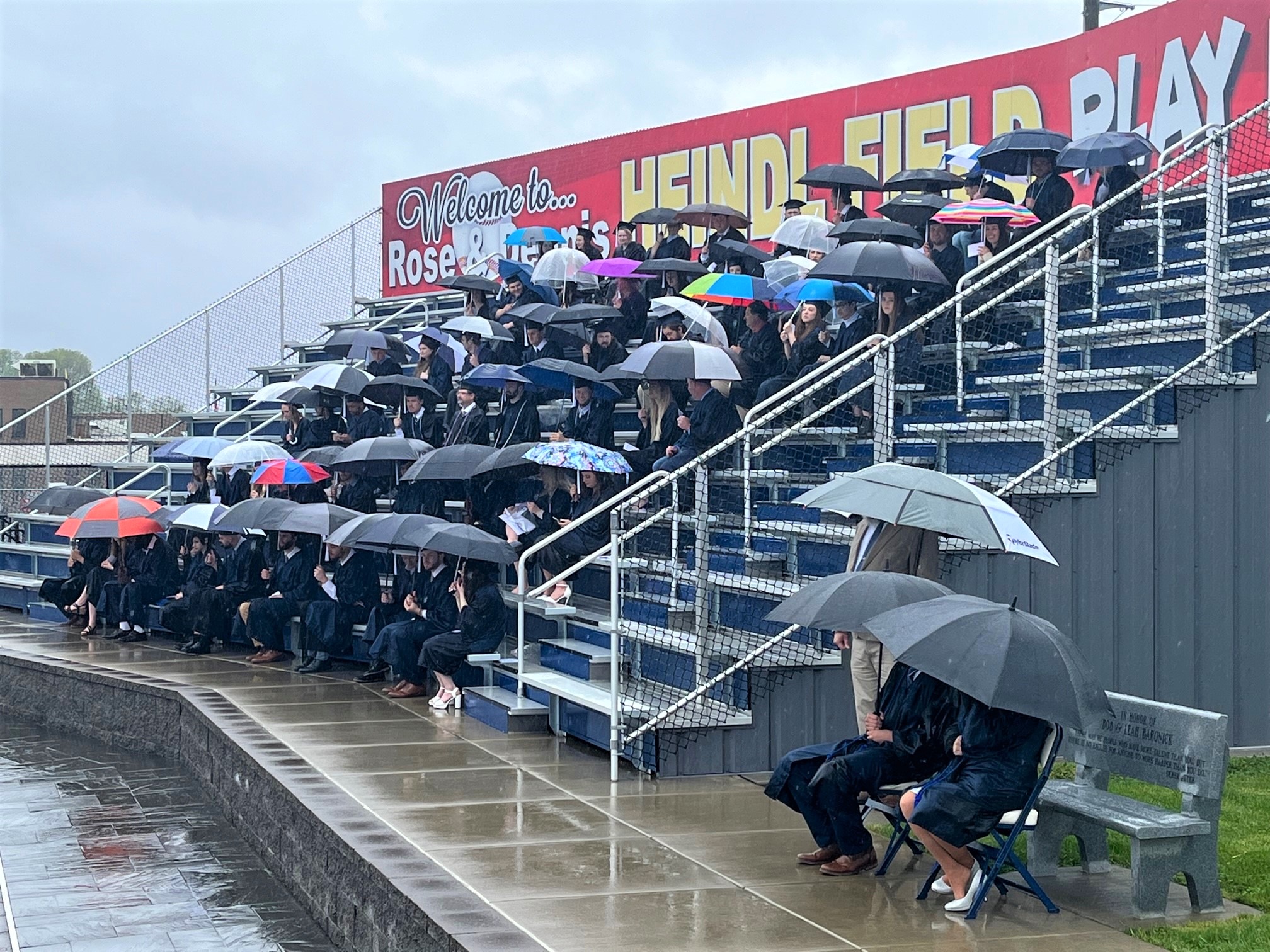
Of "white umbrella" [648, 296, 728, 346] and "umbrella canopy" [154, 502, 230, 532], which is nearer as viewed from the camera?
"white umbrella" [648, 296, 728, 346]

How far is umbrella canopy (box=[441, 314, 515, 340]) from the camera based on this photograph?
16.6m

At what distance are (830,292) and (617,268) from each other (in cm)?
422

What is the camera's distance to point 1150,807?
7.14 meters

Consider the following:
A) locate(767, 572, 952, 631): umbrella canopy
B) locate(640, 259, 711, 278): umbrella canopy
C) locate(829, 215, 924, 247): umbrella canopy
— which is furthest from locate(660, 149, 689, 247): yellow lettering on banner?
locate(767, 572, 952, 631): umbrella canopy

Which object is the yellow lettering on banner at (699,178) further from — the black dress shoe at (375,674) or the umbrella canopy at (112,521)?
the black dress shoe at (375,674)

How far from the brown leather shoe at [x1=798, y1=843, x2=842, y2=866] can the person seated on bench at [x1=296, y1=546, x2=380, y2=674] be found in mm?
7365

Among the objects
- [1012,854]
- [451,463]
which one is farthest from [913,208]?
[1012,854]

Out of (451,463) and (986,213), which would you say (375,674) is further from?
(986,213)

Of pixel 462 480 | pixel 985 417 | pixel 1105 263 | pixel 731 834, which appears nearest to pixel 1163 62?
pixel 1105 263

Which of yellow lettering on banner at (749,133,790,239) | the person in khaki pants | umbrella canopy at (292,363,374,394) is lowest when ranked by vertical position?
the person in khaki pants

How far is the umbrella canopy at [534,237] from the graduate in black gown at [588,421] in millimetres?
6887

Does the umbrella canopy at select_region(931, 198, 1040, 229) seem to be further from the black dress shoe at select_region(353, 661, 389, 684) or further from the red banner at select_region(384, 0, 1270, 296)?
the black dress shoe at select_region(353, 661, 389, 684)

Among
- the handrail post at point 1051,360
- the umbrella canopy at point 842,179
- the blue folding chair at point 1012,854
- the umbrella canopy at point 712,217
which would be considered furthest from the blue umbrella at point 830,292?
the blue folding chair at point 1012,854

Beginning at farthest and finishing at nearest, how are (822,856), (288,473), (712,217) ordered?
(712,217) < (288,473) < (822,856)
